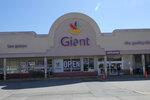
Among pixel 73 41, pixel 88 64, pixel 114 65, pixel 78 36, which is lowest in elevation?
pixel 114 65

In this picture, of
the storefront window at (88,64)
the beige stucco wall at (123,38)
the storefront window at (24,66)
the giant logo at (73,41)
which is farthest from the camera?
the storefront window at (24,66)

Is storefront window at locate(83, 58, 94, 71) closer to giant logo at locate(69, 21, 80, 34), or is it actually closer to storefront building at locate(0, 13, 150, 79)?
storefront building at locate(0, 13, 150, 79)

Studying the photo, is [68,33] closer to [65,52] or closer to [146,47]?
[65,52]

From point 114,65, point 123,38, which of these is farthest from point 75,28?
point 114,65

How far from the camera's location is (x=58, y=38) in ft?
78.4

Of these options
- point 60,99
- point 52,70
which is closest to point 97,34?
point 52,70

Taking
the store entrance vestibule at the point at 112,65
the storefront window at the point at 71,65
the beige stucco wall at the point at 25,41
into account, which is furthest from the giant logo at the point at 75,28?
the store entrance vestibule at the point at 112,65

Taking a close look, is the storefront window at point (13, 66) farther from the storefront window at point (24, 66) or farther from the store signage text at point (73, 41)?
the store signage text at point (73, 41)

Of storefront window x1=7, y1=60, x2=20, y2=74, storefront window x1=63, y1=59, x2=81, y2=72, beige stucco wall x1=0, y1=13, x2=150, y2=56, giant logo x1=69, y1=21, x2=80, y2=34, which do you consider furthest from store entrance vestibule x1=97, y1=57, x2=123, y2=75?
storefront window x1=7, y1=60, x2=20, y2=74

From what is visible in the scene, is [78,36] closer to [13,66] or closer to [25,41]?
[25,41]

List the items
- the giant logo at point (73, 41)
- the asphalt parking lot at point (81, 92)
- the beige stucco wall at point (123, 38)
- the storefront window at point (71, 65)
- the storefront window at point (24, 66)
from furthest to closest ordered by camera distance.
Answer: the storefront window at point (24, 66), the storefront window at point (71, 65), the beige stucco wall at point (123, 38), the giant logo at point (73, 41), the asphalt parking lot at point (81, 92)

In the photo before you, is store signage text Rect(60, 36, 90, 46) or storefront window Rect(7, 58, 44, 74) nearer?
store signage text Rect(60, 36, 90, 46)

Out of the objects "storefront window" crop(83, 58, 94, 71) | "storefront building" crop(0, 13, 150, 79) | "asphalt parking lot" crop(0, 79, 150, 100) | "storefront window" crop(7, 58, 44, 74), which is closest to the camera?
"asphalt parking lot" crop(0, 79, 150, 100)

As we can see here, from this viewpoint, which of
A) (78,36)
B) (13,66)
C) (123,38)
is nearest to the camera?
(78,36)
